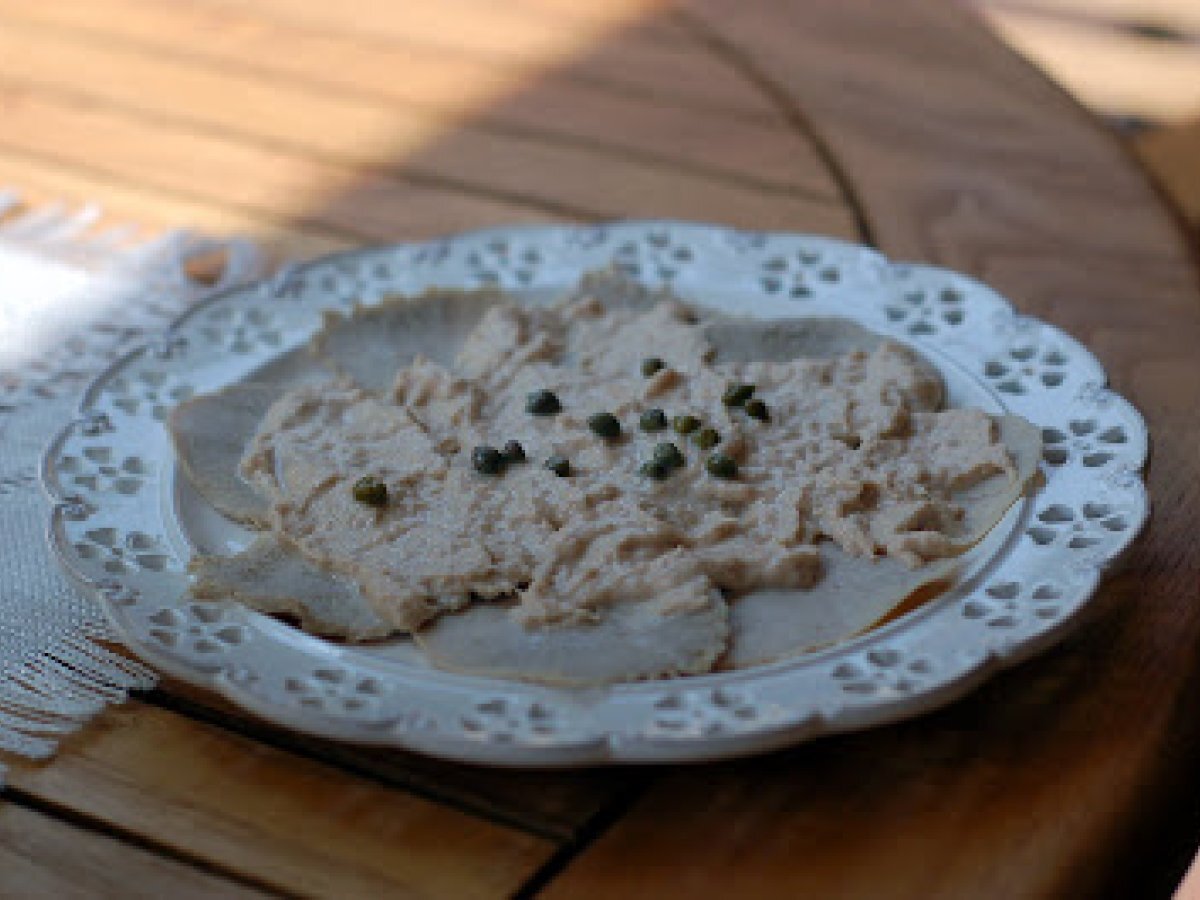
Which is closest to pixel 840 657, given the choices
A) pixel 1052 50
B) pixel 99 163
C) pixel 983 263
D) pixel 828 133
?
pixel 983 263

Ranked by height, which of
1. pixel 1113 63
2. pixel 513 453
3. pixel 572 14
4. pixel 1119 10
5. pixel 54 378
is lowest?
pixel 1113 63

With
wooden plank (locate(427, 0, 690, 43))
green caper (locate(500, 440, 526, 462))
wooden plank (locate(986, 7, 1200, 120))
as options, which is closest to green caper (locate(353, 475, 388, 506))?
green caper (locate(500, 440, 526, 462))

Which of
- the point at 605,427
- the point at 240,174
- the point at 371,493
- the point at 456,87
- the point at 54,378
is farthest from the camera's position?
the point at 456,87

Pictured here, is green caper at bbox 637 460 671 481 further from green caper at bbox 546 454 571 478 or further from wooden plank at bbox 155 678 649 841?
wooden plank at bbox 155 678 649 841

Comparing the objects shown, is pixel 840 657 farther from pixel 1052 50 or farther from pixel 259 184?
pixel 1052 50

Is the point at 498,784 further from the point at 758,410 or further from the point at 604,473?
the point at 758,410

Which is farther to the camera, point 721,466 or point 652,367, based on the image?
point 652,367

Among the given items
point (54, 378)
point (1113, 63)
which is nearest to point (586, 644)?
point (54, 378)
